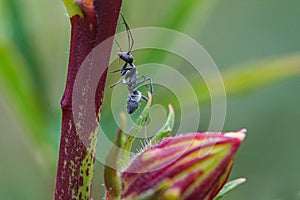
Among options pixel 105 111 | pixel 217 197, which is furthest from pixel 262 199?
pixel 217 197

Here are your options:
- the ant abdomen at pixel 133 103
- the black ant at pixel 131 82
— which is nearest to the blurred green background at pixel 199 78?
the black ant at pixel 131 82

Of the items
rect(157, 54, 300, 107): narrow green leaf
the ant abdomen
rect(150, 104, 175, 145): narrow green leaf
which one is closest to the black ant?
the ant abdomen

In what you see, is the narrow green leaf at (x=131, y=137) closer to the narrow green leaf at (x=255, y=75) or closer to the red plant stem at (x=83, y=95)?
the red plant stem at (x=83, y=95)

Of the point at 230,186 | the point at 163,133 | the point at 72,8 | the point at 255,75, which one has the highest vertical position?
the point at 255,75

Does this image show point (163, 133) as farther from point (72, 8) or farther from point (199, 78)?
point (199, 78)

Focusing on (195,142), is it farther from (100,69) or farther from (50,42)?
(50,42)

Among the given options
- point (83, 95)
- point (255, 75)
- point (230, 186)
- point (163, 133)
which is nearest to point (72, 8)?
point (83, 95)
